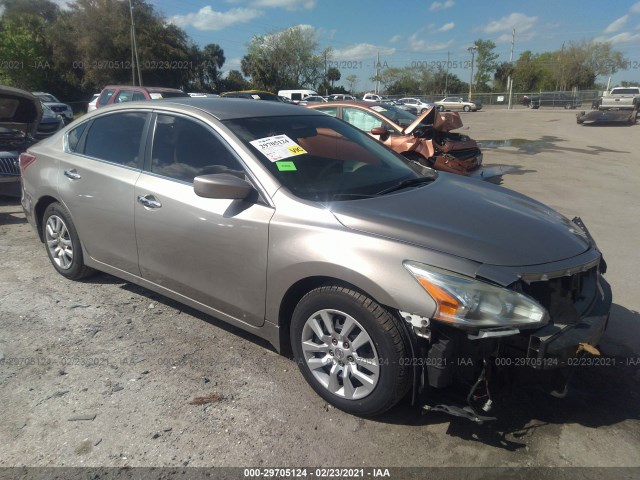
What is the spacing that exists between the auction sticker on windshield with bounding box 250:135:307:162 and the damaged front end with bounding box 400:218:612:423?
1.28 m

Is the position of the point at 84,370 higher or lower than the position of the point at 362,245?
lower

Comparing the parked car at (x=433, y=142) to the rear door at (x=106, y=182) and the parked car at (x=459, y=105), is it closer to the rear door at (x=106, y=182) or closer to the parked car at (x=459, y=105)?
the rear door at (x=106, y=182)

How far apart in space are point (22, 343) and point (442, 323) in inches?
116

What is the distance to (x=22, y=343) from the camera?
137 inches

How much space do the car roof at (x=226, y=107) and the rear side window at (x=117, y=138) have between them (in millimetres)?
102

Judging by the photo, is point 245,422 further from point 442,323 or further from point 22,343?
point 22,343

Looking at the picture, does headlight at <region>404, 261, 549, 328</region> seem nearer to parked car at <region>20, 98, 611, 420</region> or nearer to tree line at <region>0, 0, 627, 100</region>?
parked car at <region>20, 98, 611, 420</region>

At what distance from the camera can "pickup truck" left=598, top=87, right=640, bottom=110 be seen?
97.2ft

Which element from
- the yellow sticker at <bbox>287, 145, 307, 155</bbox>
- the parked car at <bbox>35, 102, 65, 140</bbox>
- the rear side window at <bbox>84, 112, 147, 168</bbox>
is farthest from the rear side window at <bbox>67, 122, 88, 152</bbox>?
the parked car at <bbox>35, 102, 65, 140</bbox>

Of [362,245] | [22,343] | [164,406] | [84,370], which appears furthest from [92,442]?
[362,245]

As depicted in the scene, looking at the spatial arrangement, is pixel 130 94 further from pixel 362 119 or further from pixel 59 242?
pixel 59 242

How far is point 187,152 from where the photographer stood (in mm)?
3410

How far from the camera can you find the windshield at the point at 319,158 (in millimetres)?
3041

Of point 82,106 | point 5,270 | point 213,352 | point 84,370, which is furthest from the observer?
point 82,106
